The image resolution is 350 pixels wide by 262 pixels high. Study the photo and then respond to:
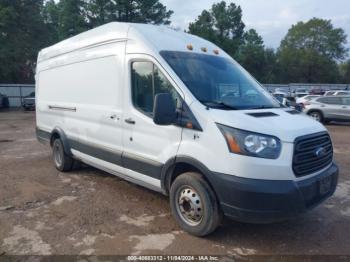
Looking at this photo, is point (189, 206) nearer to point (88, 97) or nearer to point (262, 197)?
point (262, 197)

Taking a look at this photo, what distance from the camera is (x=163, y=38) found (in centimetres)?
483

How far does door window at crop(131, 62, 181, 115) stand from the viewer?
4379 mm

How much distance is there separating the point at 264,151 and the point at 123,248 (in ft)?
6.00

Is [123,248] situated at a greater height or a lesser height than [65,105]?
lesser

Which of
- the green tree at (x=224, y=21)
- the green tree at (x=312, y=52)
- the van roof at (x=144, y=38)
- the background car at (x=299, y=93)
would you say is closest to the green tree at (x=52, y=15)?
the green tree at (x=224, y=21)

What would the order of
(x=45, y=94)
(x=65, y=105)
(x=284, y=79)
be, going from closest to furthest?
(x=65, y=105) → (x=45, y=94) → (x=284, y=79)

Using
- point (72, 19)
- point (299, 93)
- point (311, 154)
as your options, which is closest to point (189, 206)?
point (311, 154)

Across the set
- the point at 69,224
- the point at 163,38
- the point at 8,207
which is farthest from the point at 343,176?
the point at 8,207

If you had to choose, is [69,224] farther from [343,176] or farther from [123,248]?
[343,176]

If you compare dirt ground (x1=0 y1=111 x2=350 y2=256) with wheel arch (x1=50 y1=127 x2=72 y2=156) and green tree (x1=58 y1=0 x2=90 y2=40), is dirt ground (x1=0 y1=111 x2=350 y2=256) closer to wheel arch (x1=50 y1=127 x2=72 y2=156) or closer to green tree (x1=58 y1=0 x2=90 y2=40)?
wheel arch (x1=50 y1=127 x2=72 y2=156)

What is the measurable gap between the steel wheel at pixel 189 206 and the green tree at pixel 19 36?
33.6 meters

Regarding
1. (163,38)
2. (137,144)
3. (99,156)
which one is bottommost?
(99,156)

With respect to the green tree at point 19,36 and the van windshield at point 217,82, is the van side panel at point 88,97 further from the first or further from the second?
the green tree at point 19,36

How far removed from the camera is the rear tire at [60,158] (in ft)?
22.7
